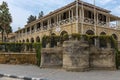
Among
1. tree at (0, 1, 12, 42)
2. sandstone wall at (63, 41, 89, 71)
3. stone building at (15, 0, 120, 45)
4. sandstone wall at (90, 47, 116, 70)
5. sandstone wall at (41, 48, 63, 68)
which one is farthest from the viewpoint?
tree at (0, 1, 12, 42)

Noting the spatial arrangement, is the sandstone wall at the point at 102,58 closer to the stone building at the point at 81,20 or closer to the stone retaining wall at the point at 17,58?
the stone retaining wall at the point at 17,58

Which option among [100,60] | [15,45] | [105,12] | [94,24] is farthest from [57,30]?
[100,60]

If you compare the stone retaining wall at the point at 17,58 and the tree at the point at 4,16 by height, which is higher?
the tree at the point at 4,16

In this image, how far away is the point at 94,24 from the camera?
1451 inches

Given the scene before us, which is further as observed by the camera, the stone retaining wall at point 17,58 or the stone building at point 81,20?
the stone building at point 81,20

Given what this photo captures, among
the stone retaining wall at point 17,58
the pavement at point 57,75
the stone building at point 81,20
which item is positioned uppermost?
the stone building at point 81,20

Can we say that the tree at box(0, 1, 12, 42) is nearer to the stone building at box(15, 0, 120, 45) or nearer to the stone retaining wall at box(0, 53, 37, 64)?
the stone building at box(15, 0, 120, 45)

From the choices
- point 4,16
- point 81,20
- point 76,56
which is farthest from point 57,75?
point 4,16

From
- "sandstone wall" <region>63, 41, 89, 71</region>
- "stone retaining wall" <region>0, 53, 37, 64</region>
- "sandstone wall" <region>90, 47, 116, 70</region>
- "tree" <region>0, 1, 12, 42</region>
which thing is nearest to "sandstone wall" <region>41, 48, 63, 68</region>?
"sandstone wall" <region>63, 41, 89, 71</region>

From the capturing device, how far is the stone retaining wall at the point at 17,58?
24562mm

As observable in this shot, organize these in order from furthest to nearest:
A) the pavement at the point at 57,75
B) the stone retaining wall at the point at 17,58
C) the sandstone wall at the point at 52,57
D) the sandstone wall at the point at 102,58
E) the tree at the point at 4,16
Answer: the tree at the point at 4,16 → the stone retaining wall at the point at 17,58 → the sandstone wall at the point at 52,57 → the sandstone wall at the point at 102,58 → the pavement at the point at 57,75

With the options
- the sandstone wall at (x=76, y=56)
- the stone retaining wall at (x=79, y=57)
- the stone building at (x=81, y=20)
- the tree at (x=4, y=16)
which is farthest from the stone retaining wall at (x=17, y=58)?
the tree at (x=4, y=16)

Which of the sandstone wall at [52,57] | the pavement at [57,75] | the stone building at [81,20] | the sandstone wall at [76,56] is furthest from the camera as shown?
the stone building at [81,20]

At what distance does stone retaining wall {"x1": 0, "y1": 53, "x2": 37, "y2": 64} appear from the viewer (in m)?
24.6
